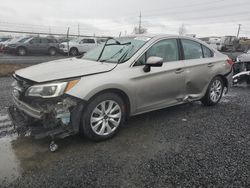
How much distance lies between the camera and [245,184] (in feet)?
8.42

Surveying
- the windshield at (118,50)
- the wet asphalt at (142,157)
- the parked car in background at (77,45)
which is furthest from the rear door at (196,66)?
the parked car in background at (77,45)

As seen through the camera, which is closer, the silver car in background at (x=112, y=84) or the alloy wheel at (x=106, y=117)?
the silver car in background at (x=112, y=84)

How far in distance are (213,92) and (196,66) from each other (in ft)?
3.34

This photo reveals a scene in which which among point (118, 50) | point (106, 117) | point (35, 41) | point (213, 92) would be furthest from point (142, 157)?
point (35, 41)

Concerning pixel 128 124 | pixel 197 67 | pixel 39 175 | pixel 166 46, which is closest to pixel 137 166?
pixel 39 175

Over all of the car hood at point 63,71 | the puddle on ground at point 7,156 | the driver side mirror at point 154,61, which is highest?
the driver side mirror at point 154,61

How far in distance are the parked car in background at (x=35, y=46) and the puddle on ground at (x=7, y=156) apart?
15.9 meters

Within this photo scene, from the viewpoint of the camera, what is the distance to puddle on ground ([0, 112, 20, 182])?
2630 millimetres

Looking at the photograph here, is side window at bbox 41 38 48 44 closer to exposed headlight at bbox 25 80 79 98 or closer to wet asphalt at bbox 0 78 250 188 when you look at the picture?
wet asphalt at bbox 0 78 250 188

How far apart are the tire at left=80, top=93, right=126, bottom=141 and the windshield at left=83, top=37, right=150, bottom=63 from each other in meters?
0.73

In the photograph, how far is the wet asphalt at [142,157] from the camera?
2.59 m

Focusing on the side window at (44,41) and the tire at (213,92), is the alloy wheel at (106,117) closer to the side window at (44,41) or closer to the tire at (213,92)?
the tire at (213,92)

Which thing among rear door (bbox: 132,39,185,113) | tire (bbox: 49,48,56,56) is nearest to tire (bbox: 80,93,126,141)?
rear door (bbox: 132,39,185,113)

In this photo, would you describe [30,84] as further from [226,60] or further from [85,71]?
[226,60]
